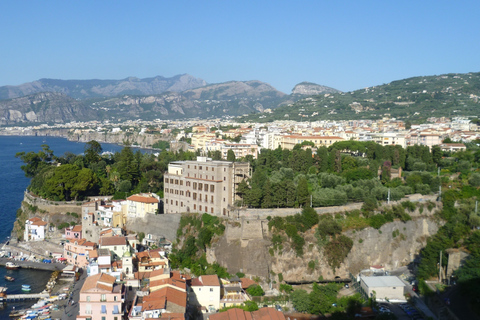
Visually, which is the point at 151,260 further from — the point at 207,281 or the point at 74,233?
the point at 74,233

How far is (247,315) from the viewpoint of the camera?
21.2 metres

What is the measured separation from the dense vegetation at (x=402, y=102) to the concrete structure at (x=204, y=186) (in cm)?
6274

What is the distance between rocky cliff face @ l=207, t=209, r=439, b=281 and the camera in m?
27.7

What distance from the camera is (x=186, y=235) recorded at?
30172 mm

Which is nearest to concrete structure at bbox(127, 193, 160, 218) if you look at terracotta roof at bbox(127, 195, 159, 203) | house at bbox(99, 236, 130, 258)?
terracotta roof at bbox(127, 195, 159, 203)

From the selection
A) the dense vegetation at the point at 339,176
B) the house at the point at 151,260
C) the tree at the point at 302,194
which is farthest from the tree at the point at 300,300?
the tree at the point at 302,194

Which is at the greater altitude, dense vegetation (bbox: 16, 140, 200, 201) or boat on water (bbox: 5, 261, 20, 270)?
dense vegetation (bbox: 16, 140, 200, 201)

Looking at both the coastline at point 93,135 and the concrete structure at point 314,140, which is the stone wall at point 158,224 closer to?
the concrete structure at point 314,140

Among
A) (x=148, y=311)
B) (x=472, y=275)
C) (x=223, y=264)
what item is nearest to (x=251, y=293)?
(x=223, y=264)

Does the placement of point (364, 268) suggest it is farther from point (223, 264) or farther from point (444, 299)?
point (223, 264)

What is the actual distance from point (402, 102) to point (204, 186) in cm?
8635

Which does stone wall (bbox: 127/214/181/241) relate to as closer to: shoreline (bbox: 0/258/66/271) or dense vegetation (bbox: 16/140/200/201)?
dense vegetation (bbox: 16/140/200/201)

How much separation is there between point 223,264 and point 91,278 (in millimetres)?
7641

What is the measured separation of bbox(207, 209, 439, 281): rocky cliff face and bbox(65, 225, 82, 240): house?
1021 centimetres
